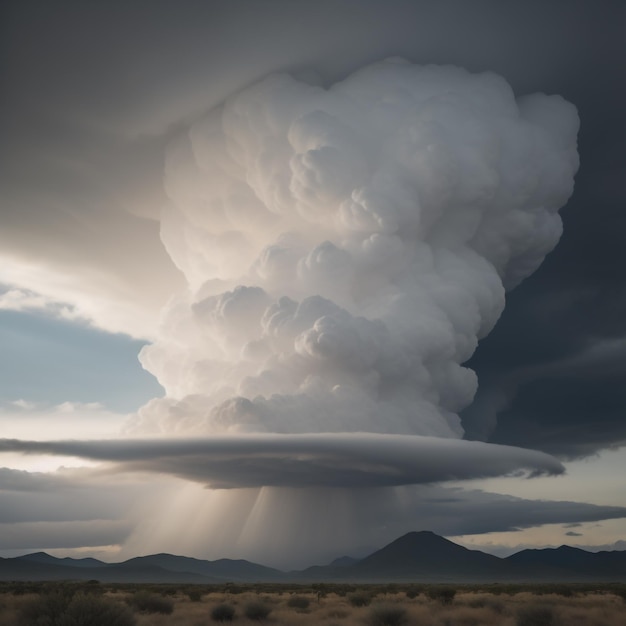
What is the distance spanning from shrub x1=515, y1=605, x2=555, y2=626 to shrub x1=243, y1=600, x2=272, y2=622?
42.5ft

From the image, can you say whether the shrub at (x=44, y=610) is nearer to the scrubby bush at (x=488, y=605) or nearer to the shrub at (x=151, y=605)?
the shrub at (x=151, y=605)

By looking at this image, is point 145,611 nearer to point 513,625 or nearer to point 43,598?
point 43,598

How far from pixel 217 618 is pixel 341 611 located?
891 centimetres

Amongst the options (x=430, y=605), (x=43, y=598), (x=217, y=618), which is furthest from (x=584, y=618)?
(x=43, y=598)

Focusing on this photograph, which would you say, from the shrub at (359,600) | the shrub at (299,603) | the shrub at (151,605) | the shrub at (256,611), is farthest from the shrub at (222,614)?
the shrub at (359,600)

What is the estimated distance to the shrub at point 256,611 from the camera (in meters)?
38.6

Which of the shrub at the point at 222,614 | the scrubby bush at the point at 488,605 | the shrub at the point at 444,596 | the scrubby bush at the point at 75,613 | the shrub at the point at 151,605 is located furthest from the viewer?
the shrub at the point at 444,596

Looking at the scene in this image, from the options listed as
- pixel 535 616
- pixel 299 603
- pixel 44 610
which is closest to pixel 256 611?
pixel 299 603

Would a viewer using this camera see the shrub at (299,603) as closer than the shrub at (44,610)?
No

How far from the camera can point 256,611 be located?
128 feet

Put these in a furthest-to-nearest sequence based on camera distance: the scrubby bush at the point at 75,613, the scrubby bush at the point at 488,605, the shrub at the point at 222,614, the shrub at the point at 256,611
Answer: the scrubby bush at the point at 488,605
the shrub at the point at 256,611
the shrub at the point at 222,614
the scrubby bush at the point at 75,613

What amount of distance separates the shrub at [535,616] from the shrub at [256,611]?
Answer: 510 inches

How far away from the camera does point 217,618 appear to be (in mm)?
37750

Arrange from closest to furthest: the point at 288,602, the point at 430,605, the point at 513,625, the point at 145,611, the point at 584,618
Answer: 1. the point at 513,625
2. the point at 584,618
3. the point at 145,611
4. the point at 430,605
5. the point at 288,602
